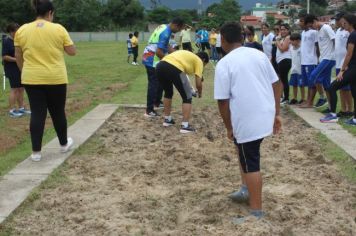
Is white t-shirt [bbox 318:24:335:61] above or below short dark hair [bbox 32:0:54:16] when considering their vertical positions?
below

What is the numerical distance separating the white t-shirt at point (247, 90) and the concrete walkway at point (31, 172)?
218cm

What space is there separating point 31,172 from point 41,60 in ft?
4.34

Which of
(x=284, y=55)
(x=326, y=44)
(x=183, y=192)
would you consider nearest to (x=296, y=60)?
(x=284, y=55)

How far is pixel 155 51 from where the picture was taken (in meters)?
9.21

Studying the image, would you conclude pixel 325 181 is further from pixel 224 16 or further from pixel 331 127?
pixel 224 16

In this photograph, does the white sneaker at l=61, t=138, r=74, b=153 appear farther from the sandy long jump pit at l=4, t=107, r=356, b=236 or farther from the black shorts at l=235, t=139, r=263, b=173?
the black shorts at l=235, t=139, r=263, b=173

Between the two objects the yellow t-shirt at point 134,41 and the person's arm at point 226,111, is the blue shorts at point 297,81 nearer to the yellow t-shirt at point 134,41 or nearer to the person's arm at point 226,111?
the person's arm at point 226,111

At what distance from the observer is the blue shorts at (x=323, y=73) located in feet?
31.0

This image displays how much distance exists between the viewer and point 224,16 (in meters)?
69.9

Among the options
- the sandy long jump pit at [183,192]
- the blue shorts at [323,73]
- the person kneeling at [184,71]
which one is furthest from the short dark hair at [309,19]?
the sandy long jump pit at [183,192]

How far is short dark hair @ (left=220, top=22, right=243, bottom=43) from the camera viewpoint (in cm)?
433

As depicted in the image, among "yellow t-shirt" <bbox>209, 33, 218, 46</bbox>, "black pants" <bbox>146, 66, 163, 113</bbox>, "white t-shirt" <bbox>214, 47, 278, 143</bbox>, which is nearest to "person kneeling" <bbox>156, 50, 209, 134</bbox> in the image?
"black pants" <bbox>146, 66, 163, 113</bbox>

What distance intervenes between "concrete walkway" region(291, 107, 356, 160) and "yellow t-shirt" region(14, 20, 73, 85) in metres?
3.78

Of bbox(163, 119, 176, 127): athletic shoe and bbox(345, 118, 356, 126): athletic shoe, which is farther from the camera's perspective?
bbox(163, 119, 176, 127): athletic shoe
